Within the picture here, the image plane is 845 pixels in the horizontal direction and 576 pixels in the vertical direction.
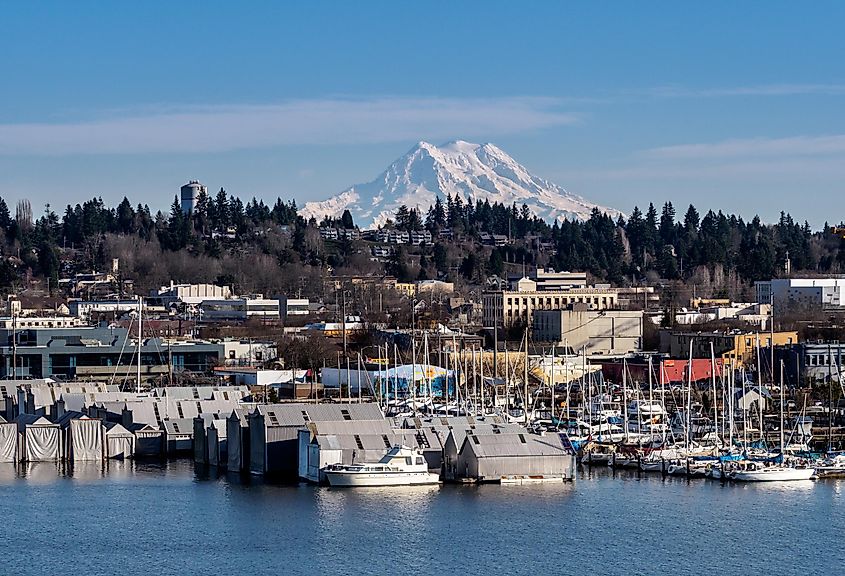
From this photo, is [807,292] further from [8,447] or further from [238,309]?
[8,447]

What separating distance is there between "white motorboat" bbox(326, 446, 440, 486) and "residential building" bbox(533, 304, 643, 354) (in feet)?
93.1

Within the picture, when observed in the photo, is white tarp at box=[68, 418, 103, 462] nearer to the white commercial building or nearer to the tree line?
the white commercial building

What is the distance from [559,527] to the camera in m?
21.0

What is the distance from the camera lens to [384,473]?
77.5 feet

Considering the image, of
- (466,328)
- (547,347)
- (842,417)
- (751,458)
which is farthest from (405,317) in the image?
(751,458)

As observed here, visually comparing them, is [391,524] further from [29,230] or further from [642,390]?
[29,230]

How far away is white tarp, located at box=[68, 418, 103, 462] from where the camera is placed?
27.9 m

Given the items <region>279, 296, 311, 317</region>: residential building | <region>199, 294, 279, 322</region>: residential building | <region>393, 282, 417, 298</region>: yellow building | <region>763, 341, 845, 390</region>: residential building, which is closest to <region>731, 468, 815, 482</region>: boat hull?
<region>763, 341, 845, 390</region>: residential building

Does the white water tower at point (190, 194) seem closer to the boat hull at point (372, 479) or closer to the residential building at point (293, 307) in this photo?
the residential building at point (293, 307)

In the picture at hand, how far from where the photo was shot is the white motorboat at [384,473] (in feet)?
77.3

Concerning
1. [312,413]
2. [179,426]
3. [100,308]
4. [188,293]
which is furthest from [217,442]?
[188,293]

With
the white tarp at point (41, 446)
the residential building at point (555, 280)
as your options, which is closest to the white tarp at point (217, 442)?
the white tarp at point (41, 446)

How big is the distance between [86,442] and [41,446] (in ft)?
2.33

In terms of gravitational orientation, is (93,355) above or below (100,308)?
below
